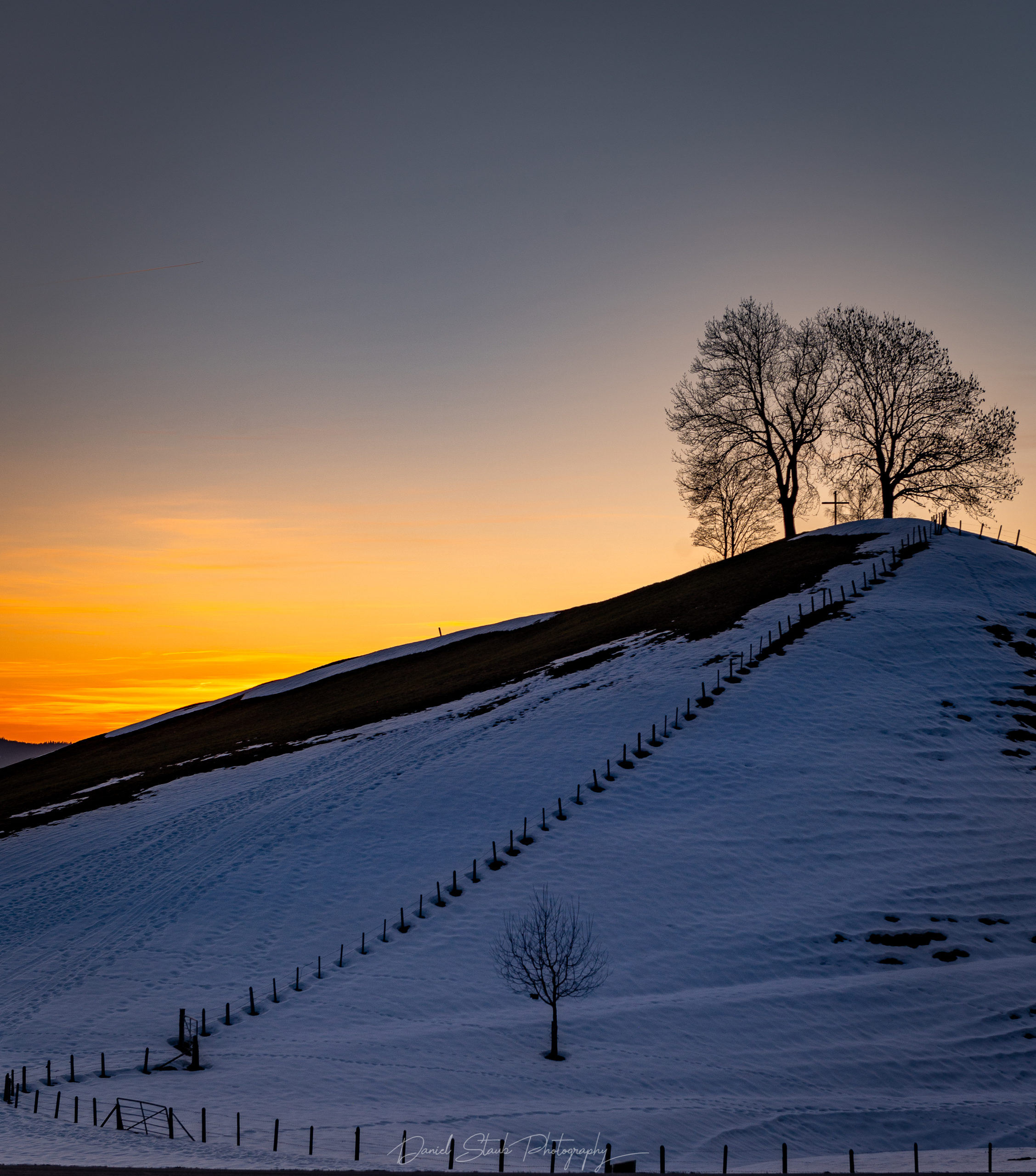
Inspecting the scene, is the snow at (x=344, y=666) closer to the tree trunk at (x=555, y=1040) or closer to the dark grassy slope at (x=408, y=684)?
the dark grassy slope at (x=408, y=684)

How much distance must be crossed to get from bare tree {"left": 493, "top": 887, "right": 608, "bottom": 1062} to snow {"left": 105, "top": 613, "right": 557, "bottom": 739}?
46.0m

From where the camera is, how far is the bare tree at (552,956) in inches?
958

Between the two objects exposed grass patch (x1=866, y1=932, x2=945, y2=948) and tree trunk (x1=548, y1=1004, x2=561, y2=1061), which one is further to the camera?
exposed grass patch (x1=866, y1=932, x2=945, y2=948)

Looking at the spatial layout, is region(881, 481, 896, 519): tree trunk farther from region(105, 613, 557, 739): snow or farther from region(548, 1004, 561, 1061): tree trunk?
region(548, 1004, 561, 1061): tree trunk

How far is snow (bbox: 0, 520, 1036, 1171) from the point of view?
20172mm

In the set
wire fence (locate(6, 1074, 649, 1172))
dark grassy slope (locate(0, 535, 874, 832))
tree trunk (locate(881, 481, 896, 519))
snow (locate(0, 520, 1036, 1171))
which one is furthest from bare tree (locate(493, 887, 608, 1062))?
tree trunk (locate(881, 481, 896, 519))

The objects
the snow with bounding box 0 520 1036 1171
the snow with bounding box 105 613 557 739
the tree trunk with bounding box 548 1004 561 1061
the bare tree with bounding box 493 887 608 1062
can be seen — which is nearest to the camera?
the snow with bounding box 0 520 1036 1171

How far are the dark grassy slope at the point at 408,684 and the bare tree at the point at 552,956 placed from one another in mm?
24025

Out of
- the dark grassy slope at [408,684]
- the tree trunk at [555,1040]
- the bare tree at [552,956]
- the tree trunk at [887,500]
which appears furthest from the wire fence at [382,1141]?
the tree trunk at [887,500]

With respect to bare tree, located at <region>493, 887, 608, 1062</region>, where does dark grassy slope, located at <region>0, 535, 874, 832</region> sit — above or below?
above
